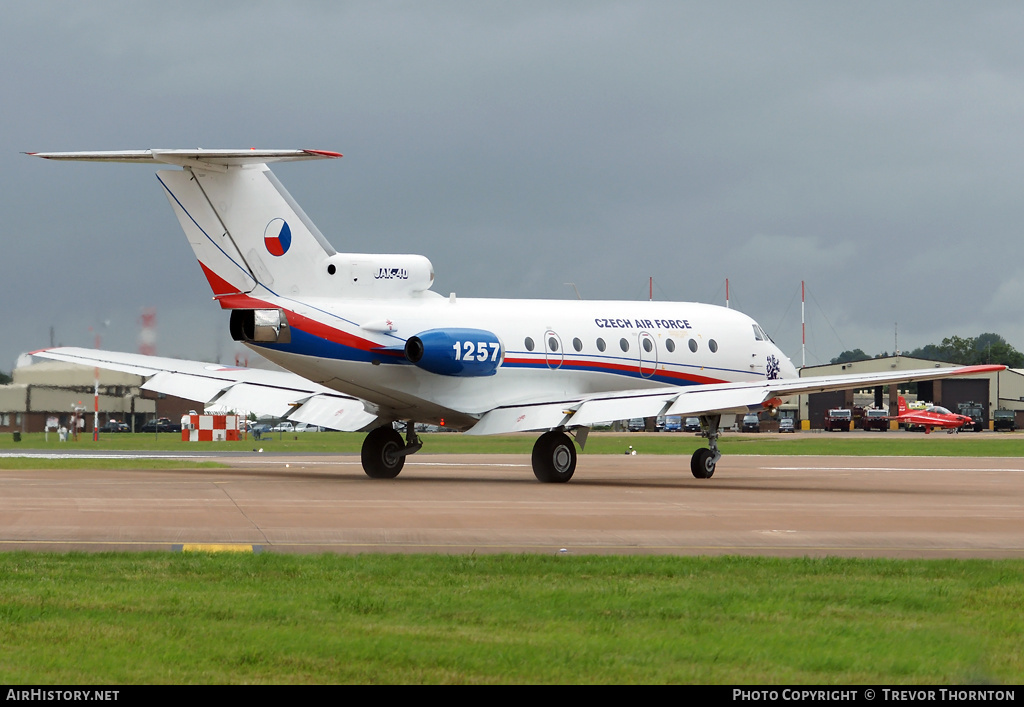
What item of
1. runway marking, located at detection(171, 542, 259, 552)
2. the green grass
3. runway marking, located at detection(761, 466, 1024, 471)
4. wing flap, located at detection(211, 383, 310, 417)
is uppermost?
wing flap, located at detection(211, 383, 310, 417)

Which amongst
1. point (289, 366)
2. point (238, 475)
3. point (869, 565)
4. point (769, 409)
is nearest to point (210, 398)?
point (238, 475)

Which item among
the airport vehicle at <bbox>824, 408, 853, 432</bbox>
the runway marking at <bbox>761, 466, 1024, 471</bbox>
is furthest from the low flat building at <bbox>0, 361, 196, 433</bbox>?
the airport vehicle at <bbox>824, 408, 853, 432</bbox>

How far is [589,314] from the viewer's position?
3231 cm

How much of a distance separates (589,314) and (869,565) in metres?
19.1

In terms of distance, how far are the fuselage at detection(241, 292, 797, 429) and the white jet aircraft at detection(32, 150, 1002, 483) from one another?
37 mm

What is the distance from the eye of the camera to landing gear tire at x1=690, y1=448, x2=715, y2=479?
3192 cm

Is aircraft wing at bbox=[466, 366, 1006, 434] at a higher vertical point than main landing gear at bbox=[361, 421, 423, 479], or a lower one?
higher

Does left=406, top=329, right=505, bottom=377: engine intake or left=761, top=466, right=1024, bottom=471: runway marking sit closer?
left=406, top=329, right=505, bottom=377: engine intake

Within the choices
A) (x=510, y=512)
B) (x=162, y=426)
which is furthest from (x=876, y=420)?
(x=510, y=512)

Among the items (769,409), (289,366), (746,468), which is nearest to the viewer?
(289,366)

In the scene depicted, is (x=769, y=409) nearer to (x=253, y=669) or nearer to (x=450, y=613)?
(x=450, y=613)

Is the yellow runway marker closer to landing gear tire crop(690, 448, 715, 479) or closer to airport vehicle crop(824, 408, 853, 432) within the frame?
landing gear tire crop(690, 448, 715, 479)

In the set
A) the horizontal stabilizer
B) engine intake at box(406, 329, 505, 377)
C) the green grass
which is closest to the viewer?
the green grass
